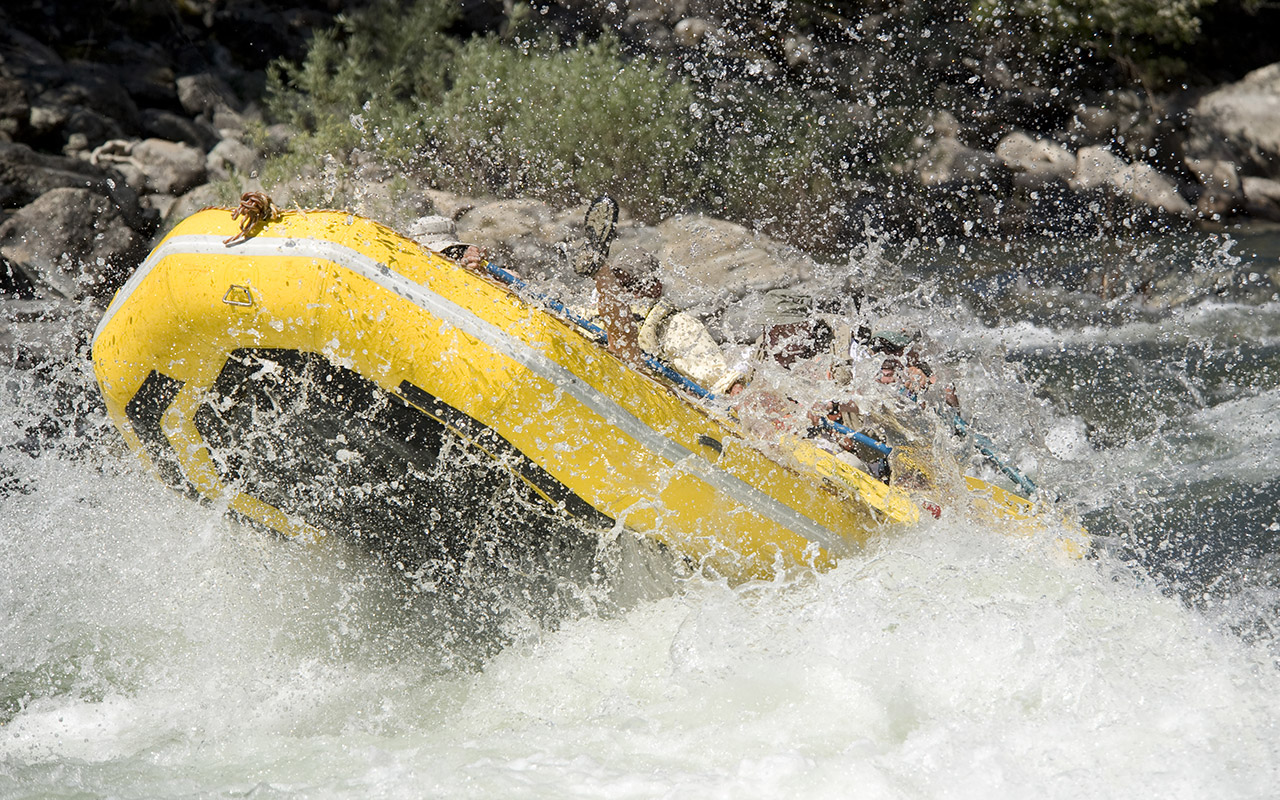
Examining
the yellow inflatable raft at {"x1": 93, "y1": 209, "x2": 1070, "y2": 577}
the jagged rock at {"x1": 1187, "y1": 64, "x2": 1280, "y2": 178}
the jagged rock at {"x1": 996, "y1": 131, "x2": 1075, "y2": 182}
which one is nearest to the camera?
the yellow inflatable raft at {"x1": 93, "y1": 209, "x2": 1070, "y2": 577}

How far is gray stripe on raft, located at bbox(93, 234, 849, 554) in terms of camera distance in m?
2.81

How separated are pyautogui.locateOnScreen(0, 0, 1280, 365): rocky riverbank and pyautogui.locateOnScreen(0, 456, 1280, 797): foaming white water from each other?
10.9ft

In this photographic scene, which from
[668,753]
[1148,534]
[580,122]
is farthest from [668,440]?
[580,122]

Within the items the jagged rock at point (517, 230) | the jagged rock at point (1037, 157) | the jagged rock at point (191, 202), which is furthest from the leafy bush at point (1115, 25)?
the jagged rock at point (191, 202)

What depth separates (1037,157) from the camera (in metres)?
8.81

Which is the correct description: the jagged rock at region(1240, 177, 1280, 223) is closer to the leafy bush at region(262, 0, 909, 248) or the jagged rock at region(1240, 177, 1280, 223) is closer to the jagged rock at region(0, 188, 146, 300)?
the leafy bush at region(262, 0, 909, 248)

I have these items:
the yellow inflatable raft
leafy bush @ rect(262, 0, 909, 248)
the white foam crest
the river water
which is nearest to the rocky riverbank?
leafy bush @ rect(262, 0, 909, 248)

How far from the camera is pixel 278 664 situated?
322 cm

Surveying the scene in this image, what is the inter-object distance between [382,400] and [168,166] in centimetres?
642

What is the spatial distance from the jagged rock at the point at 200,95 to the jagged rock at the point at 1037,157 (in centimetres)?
709

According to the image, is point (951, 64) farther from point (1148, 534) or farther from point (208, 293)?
point (208, 293)

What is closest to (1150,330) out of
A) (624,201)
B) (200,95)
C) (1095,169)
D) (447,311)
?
(1095,169)

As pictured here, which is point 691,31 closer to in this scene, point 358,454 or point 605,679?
point 358,454

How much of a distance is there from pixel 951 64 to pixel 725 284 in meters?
3.94
